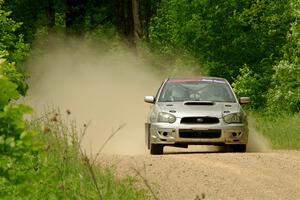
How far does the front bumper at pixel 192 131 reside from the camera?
59.3ft

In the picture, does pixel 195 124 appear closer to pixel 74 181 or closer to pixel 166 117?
pixel 166 117

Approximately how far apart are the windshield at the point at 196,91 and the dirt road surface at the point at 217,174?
2.80m

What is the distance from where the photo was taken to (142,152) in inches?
821

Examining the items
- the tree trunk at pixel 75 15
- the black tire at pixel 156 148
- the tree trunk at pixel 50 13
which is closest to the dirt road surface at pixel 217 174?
the black tire at pixel 156 148

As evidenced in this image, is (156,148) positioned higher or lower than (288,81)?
lower

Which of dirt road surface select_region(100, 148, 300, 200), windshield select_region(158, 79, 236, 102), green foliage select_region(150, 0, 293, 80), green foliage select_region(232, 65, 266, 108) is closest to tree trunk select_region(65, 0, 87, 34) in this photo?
green foliage select_region(150, 0, 293, 80)

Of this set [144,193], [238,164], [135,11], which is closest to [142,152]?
[238,164]

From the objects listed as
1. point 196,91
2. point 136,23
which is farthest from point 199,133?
point 136,23

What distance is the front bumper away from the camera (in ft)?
59.3

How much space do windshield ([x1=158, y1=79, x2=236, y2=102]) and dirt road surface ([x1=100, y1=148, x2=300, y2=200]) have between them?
9.19 feet

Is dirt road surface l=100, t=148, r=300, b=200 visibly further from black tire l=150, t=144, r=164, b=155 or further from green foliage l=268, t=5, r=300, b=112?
green foliage l=268, t=5, r=300, b=112

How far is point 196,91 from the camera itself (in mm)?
19641

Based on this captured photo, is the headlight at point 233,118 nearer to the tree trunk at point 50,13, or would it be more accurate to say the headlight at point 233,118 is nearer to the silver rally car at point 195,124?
the silver rally car at point 195,124

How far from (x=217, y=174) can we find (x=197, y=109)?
4517 mm
